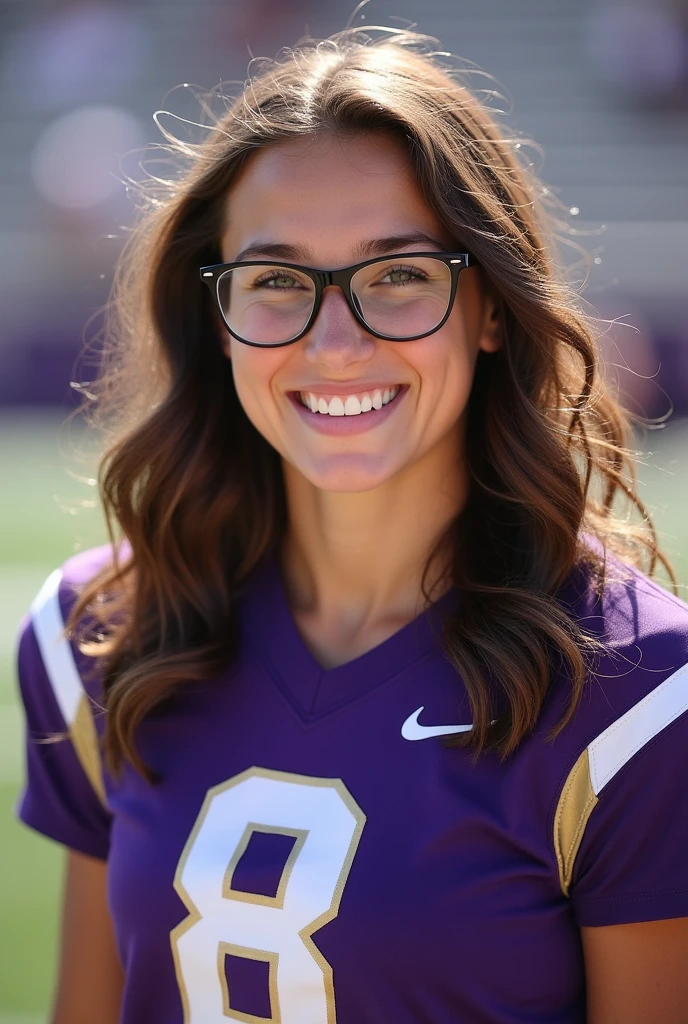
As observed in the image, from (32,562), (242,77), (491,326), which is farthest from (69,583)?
(242,77)

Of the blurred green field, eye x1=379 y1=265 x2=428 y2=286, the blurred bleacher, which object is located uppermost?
the blurred bleacher

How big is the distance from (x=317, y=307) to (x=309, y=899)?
28.7 inches

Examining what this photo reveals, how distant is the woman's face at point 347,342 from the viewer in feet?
5.02

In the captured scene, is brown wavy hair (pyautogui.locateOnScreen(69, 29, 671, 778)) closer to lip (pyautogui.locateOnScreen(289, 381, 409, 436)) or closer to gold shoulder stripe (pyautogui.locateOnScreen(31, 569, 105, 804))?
gold shoulder stripe (pyautogui.locateOnScreen(31, 569, 105, 804))

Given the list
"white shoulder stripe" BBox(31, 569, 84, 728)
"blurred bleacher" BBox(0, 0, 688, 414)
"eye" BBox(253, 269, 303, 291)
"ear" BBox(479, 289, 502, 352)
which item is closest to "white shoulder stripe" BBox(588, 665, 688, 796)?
"ear" BBox(479, 289, 502, 352)

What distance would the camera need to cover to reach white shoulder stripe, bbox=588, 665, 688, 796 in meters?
1.34

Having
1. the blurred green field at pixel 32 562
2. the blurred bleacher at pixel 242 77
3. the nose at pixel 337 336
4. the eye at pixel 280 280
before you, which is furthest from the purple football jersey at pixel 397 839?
the blurred bleacher at pixel 242 77

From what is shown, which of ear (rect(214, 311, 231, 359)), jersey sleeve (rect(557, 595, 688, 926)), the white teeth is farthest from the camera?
ear (rect(214, 311, 231, 359))

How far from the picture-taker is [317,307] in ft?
5.00

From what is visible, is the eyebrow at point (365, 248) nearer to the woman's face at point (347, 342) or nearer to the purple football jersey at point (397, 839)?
the woman's face at point (347, 342)

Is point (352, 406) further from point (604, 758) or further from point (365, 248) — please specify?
point (604, 758)

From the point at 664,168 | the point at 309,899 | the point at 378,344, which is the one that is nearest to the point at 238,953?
the point at 309,899

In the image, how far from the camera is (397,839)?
1.40 meters

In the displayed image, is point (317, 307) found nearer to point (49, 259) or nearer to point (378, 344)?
point (378, 344)
